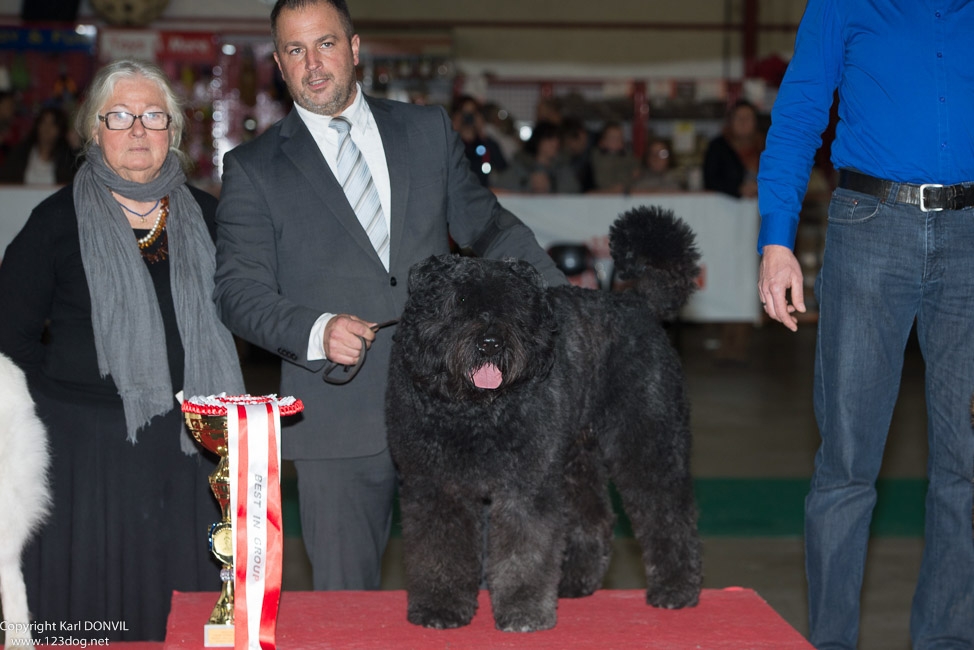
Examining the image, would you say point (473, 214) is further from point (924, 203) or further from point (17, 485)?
point (17, 485)

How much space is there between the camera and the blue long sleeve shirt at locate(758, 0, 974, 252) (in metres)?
2.53

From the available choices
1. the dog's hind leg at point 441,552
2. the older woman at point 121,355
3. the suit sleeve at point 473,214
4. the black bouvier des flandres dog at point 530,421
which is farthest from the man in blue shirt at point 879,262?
the older woman at point 121,355

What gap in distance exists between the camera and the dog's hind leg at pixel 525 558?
232cm

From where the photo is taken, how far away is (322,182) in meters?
2.80

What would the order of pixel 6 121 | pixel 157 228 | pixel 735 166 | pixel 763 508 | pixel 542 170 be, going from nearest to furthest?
1. pixel 157 228
2. pixel 763 508
3. pixel 735 166
4. pixel 542 170
5. pixel 6 121

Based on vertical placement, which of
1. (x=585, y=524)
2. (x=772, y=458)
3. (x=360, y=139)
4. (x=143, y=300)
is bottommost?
(x=772, y=458)

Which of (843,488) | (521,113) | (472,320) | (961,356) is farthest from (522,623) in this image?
(521,113)

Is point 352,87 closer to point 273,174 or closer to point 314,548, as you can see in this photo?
point 273,174

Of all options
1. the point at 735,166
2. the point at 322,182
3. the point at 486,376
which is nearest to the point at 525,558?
the point at 486,376

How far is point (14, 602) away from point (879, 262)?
2269mm

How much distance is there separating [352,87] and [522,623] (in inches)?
58.9

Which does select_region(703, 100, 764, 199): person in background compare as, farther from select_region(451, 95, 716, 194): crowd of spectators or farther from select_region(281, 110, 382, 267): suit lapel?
select_region(281, 110, 382, 267): suit lapel

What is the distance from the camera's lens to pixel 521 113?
43.8ft

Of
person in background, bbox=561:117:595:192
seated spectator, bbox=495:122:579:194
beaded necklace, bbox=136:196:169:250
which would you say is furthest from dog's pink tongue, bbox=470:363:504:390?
person in background, bbox=561:117:595:192
